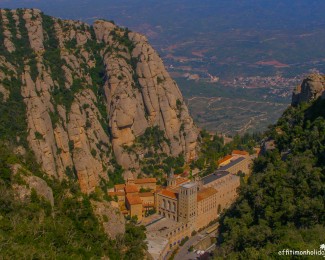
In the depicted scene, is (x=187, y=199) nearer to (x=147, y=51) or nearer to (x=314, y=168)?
(x=314, y=168)

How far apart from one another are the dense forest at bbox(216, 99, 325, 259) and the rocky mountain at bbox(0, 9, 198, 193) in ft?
74.8

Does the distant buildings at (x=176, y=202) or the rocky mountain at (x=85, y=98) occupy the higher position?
the rocky mountain at (x=85, y=98)

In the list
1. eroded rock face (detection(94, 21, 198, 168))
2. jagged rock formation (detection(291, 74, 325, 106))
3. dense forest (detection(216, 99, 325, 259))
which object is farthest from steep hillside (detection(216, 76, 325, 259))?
eroded rock face (detection(94, 21, 198, 168))

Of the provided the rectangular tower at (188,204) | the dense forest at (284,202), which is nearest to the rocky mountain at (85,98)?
the rectangular tower at (188,204)

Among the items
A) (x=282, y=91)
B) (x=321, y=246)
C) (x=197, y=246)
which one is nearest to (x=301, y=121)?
(x=197, y=246)

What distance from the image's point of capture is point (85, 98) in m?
72.0

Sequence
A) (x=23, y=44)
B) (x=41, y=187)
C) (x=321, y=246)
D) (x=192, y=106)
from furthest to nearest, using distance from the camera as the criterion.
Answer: (x=192, y=106) → (x=23, y=44) → (x=41, y=187) → (x=321, y=246)

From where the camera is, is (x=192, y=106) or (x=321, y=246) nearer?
(x=321, y=246)

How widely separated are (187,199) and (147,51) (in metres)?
30.4

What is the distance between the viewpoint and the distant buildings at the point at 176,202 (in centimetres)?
5272

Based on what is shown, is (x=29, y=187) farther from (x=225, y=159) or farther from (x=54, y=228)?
(x=225, y=159)

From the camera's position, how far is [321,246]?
28.3 metres

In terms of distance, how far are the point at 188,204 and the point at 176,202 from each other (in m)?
1.41

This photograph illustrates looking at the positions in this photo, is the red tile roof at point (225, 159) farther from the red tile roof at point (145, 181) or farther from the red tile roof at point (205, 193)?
the red tile roof at point (205, 193)
